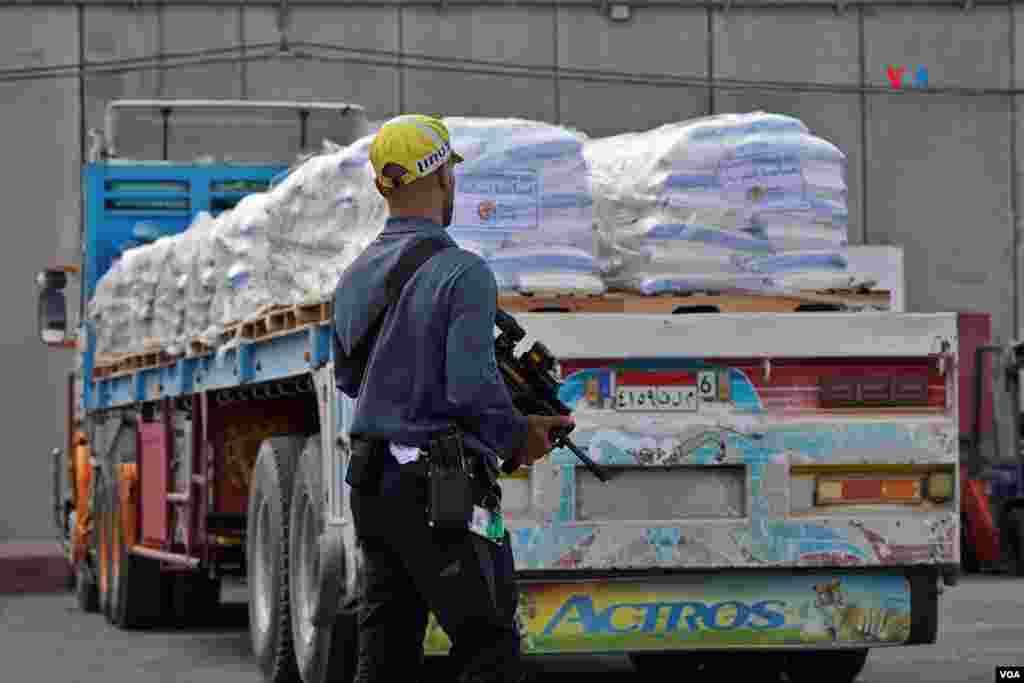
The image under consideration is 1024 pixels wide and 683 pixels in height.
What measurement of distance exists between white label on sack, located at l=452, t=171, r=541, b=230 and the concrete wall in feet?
55.9

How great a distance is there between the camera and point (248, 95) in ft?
87.4

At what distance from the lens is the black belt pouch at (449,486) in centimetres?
587

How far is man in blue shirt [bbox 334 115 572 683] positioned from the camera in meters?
5.89

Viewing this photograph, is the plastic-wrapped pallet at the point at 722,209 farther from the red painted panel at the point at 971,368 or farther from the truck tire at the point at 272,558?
the red painted panel at the point at 971,368

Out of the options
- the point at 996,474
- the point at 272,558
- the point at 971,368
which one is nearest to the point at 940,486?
the point at 272,558

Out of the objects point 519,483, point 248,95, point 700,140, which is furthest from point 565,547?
point 248,95

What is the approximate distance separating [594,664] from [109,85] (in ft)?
50.7

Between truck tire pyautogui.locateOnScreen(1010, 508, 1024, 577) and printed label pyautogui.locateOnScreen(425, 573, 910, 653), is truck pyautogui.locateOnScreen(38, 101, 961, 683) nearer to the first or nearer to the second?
printed label pyautogui.locateOnScreen(425, 573, 910, 653)

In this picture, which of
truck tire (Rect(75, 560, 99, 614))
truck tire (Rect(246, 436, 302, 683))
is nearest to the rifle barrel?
truck tire (Rect(246, 436, 302, 683))

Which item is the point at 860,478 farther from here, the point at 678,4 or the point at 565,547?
the point at 678,4

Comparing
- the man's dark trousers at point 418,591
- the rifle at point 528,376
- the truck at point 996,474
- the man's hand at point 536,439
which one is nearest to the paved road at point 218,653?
the truck at point 996,474

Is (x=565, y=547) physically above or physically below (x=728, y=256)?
below

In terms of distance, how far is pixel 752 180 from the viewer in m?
10.2

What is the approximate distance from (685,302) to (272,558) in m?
2.39
